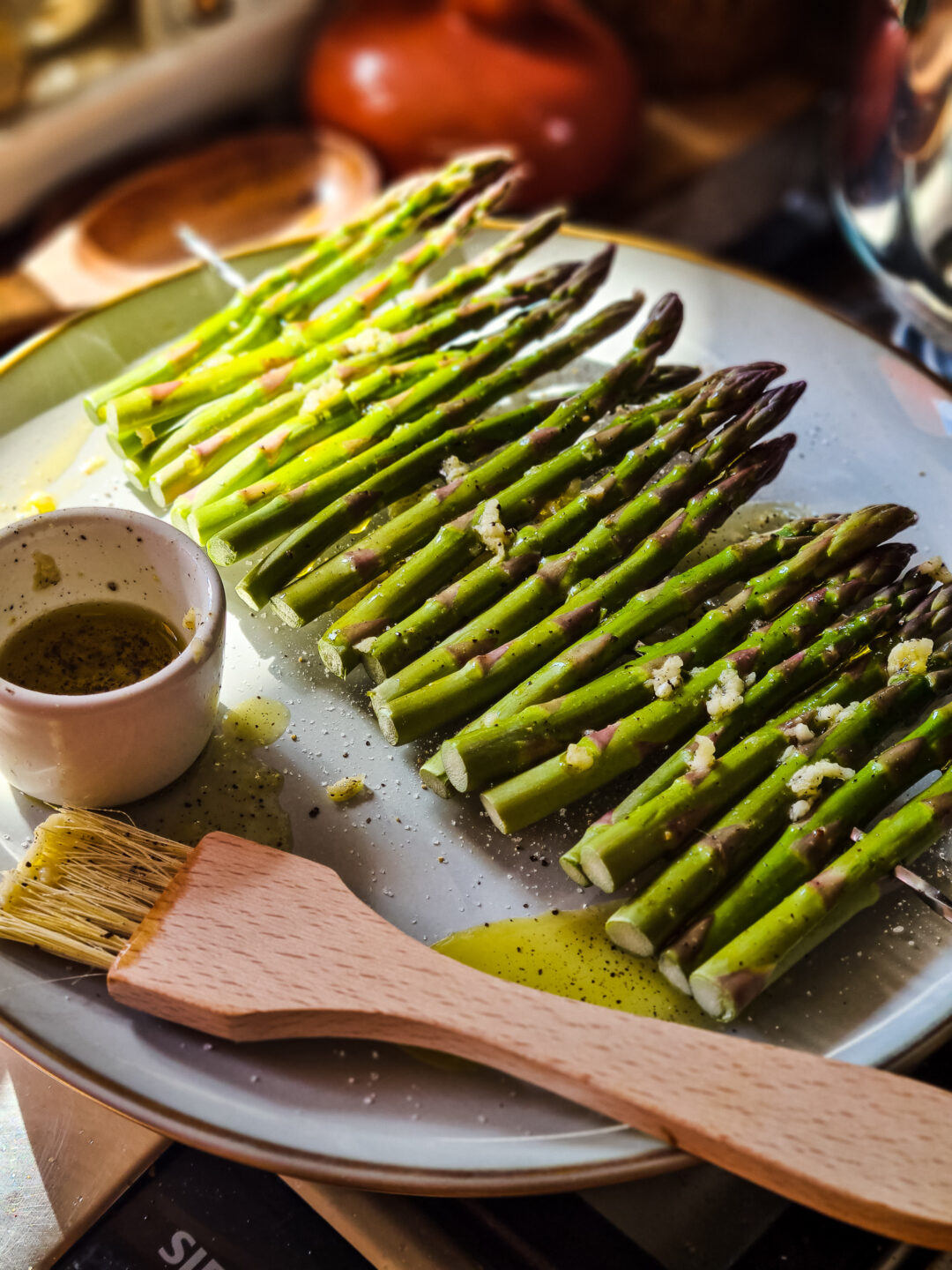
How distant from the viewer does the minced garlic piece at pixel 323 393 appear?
5.57 feet

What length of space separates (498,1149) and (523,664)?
0.57m

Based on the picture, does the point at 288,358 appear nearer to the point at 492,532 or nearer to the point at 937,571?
the point at 492,532

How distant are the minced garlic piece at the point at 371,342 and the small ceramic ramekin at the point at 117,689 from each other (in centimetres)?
56

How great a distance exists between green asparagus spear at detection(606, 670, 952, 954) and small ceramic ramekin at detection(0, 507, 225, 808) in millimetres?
529

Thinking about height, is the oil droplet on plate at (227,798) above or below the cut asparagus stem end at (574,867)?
below

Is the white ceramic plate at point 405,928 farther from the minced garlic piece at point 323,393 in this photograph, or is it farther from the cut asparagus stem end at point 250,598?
the minced garlic piece at point 323,393

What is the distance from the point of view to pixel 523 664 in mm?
1415

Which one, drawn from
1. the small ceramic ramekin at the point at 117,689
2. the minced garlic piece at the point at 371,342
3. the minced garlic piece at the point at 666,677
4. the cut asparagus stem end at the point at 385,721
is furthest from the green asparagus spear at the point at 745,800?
the minced garlic piece at the point at 371,342

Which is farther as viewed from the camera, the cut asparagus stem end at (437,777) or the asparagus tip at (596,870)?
the cut asparagus stem end at (437,777)

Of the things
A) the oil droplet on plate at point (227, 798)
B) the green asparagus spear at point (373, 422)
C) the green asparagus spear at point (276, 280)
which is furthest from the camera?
the green asparagus spear at point (276, 280)

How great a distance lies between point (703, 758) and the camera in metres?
1.29

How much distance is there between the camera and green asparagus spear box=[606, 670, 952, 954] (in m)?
1.19

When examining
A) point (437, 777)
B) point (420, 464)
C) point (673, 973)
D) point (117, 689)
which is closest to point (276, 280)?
point (420, 464)

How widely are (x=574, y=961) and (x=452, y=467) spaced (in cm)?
76
